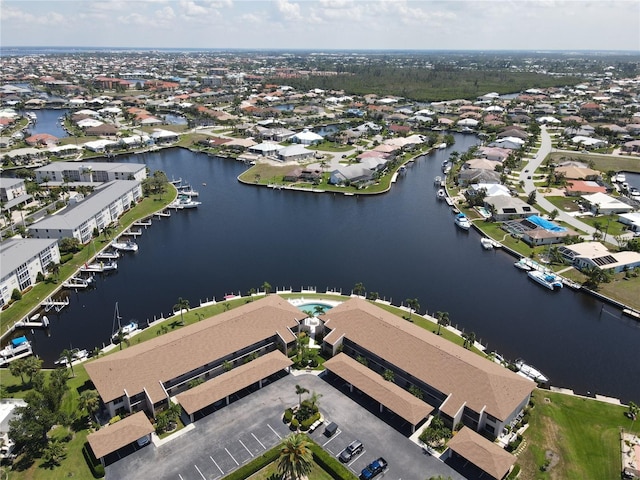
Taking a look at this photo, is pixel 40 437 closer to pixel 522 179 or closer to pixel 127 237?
pixel 127 237

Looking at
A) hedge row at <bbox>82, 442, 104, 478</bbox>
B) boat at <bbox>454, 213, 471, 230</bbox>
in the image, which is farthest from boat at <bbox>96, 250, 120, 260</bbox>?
boat at <bbox>454, 213, 471, 230</bbox>

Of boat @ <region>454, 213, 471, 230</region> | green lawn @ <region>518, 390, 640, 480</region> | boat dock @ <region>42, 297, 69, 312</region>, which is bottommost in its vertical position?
boat dock @ <region>42, 297, 69, 312</region>

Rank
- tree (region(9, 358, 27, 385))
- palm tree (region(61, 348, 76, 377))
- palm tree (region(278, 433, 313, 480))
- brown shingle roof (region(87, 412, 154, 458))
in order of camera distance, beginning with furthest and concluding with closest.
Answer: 1. palm tree (region(61, 348, 76, 377))
2. tree (region(9, 358, 27, 385))
3. brown shingle roof (region(87, 412, 154, 458))
4. palm tree (region(278, 433, 313, 480))

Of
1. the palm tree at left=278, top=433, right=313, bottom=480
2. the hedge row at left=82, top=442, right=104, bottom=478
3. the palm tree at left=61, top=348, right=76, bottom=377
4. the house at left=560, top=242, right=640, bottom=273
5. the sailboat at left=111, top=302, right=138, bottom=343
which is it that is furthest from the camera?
the house at left=560, top=242, right=640, bottom=273

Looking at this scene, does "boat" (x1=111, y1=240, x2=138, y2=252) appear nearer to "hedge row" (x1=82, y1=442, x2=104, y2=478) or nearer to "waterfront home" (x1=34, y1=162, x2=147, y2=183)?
"waterfront home" (x1=34, y1=162, x2=147, y2=183)

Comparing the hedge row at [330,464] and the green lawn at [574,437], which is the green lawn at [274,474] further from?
the green lawn at [574,437]

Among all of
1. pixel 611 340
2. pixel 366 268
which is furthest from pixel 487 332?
pixel 366 268

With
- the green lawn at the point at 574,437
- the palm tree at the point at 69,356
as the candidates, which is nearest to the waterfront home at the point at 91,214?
the palm tree at the point at 69,356

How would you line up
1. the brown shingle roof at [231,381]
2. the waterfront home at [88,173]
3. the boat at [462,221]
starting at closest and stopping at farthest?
the brown shingle roof at [231,381]
the boat at [462,221]
the waterfront home at [88,173]
